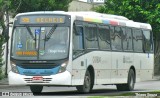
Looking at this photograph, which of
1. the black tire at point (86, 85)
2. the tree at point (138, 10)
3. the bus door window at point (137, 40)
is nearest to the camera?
the black tire at point (86, 85)

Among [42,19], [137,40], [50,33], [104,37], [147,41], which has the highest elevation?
[42,19]

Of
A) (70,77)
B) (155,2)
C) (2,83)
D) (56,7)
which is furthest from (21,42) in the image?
(155,2)

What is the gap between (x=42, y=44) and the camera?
72.6 feet

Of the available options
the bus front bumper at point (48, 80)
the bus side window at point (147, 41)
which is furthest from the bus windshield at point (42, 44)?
the bus side window at point (147, 41)

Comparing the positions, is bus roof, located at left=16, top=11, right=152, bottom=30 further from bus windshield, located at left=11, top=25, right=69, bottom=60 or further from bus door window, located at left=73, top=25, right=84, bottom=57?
bus windshield, located at left=11, top=25, right=69, bottom=60

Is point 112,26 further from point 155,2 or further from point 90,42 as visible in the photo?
point 155,2

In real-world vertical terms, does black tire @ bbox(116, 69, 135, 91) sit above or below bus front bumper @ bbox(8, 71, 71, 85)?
below

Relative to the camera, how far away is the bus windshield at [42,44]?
22062mm

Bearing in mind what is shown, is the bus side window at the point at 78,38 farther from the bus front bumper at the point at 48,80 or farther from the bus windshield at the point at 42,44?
the bus front bumper at the point at 48,80

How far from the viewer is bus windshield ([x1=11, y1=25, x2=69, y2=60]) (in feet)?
72.4

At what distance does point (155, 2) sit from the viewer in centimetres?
4916

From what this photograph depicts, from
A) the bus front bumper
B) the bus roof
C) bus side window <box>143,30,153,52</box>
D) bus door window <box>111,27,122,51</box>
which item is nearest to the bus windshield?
the bus front bumper

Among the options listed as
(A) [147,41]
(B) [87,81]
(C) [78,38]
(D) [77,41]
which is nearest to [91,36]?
(C) [78,38]

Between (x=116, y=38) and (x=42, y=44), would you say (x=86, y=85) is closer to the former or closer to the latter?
(x=42, y=44)
